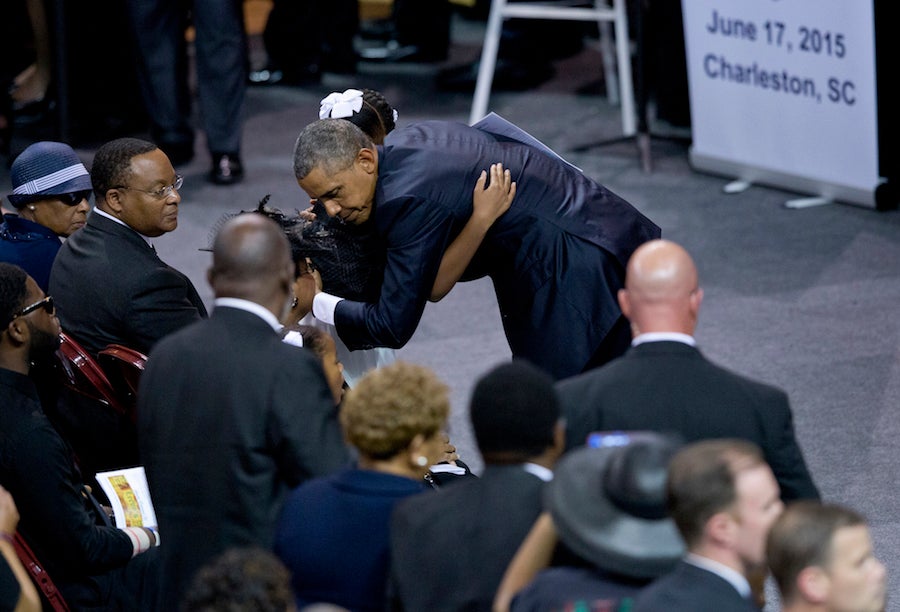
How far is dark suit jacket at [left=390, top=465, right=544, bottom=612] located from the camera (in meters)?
2.43

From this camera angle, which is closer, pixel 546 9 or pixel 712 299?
pixel 712 299

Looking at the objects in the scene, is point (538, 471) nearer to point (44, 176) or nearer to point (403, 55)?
point (44, 176)

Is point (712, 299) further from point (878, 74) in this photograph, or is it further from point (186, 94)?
point (186, 94)

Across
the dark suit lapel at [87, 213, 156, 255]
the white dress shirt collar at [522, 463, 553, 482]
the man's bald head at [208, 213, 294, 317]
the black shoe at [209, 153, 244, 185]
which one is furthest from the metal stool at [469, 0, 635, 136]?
the white dress shirt collar at [522, 463, 553, 482]

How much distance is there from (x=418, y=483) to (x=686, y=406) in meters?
0.53

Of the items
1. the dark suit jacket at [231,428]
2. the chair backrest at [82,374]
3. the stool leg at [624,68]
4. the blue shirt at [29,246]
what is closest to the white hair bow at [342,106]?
the blue shirt at [29,246]

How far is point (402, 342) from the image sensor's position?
3.87 meters

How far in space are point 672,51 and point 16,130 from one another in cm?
387

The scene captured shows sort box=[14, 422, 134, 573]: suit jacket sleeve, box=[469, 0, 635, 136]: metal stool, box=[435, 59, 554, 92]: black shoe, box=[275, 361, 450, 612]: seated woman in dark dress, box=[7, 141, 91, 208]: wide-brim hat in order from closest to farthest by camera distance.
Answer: box=[275, 361, 450, 612]: seated woman in dark dress
box=[14, 422, 134, 573]: suit jacket sleeve
box=[7, 141, 91, 208]: wide-brim hat
box=[469, 0, 635, 136]: metal stool
box=[435, 59, 554, 92]: black shoe

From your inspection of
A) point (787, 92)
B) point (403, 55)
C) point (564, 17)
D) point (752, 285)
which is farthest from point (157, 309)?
point (403, 55)

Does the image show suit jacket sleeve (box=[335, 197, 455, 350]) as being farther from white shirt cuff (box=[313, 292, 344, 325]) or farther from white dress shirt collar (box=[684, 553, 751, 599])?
white dress shirt collar (box=[684, 553, 751, 599])

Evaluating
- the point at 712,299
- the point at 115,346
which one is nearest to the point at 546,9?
the point at 712,299

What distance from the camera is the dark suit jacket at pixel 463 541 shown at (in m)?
2.43

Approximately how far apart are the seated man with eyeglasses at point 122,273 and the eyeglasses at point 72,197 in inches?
16.0
